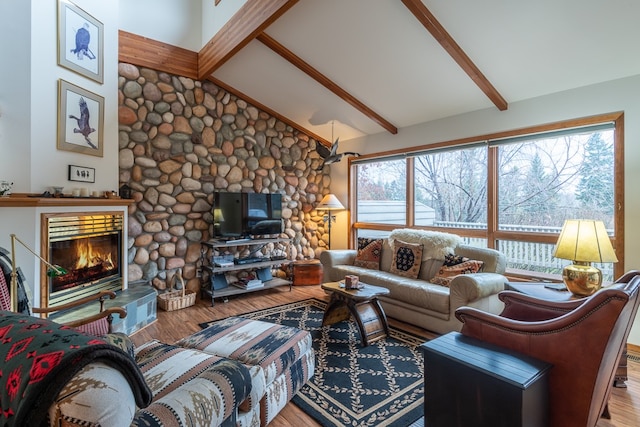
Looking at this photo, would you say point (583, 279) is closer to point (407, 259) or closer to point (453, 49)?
point (407, 259)

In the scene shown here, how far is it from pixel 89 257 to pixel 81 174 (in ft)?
2.69

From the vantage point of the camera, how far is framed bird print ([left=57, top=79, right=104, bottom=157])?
2857 mm

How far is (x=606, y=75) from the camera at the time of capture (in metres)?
2.88

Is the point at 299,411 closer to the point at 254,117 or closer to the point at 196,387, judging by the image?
the point at 196,387

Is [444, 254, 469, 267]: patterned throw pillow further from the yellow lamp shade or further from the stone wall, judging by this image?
the stone wall

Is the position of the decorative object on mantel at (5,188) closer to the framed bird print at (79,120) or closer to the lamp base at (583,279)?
the framed bird print at (79,120)

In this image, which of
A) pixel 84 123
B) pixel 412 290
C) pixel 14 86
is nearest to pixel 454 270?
pixel 412 290

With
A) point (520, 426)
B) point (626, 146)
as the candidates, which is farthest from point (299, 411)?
point (626, 146)

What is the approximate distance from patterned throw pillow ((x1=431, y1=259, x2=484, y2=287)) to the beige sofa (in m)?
0.07

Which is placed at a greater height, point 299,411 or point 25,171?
point 25,171

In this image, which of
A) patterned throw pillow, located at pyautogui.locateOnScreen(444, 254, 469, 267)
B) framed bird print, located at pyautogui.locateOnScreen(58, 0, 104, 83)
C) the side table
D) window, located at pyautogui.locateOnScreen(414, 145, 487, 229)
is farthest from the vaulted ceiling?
the side table

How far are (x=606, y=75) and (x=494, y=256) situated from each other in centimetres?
190

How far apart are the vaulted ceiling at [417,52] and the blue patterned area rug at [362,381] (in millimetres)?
2741

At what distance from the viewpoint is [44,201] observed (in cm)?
259
